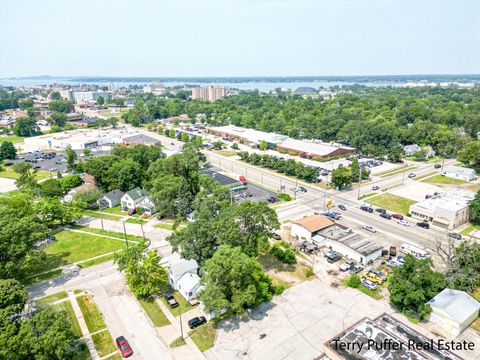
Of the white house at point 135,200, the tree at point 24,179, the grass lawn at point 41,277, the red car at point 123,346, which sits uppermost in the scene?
the tree at point 24,179

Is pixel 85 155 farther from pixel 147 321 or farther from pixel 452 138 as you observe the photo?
pixel 452 138

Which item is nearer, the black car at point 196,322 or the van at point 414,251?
the black car at point 196,322

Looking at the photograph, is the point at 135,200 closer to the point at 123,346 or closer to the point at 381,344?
the point at 123,346

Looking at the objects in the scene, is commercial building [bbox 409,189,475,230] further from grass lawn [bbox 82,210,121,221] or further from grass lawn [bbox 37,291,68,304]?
grass lawn [bbox 37,291,68,304]

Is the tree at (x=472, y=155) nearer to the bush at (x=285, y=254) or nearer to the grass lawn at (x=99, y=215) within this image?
the bush at (x=285, y=254)

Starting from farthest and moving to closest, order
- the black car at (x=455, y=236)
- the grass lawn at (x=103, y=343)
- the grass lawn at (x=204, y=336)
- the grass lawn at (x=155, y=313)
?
the black car at (x=455, y=236), the grass lawn at (x=155, y=313), the grass lawn at (x=204, y=336), the grass lawn at (x=103, y=343)

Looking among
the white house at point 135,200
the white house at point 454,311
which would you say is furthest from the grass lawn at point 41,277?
the white house at point 454,311

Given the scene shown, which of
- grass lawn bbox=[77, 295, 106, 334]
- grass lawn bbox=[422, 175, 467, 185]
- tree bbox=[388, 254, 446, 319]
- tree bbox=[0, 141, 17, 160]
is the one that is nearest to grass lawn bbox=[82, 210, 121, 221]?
grass lawn bbox=[77, 295, 106, 334]

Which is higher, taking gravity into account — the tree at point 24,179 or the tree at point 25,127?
the tree at point 25,127

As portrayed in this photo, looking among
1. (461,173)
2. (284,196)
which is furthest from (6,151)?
(461,173)
